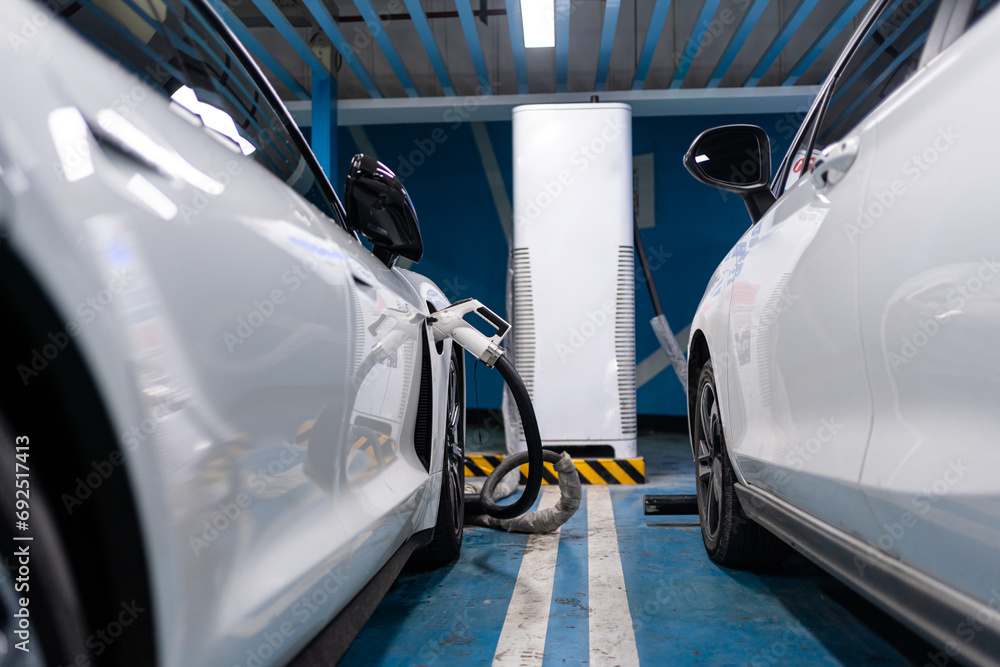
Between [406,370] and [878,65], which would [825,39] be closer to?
[878,65]

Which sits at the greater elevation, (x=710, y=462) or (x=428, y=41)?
(x=428, y=41)

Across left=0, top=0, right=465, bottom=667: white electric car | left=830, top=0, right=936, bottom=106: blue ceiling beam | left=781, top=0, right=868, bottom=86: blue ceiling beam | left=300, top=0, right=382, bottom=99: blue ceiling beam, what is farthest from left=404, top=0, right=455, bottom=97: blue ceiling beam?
left=0, top=0, right=465, bottom=667: white electric car

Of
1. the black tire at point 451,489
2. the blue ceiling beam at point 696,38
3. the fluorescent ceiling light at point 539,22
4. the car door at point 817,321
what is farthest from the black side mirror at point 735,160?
the blue ceiling beam at point 696,38

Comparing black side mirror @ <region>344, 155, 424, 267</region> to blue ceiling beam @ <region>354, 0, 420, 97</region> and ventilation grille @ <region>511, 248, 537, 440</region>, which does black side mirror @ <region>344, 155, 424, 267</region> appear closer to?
ventilation grille @ <region>511, 248, 537, 440</region>

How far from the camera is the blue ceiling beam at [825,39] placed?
5.59 m

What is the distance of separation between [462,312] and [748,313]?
875 mm

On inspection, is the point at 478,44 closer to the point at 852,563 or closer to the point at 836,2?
the point at 836,2

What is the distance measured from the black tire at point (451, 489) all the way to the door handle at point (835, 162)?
1442mm

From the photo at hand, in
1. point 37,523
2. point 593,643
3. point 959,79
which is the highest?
point 959,79

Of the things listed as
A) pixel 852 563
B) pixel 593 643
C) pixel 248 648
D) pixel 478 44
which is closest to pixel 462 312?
pixel 593 643

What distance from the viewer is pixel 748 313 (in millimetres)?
1843

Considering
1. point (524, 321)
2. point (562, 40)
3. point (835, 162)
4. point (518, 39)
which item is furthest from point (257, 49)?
point (835, 162)

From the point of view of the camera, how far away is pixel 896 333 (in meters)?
1.00

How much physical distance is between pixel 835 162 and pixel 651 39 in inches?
213
